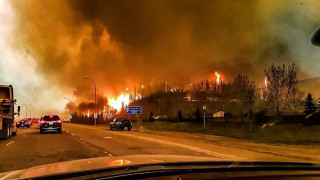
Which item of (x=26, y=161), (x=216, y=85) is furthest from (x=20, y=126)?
(x=216, y=85)

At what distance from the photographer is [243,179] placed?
3.18 metres

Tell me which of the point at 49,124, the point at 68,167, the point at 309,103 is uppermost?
the point at 309,103

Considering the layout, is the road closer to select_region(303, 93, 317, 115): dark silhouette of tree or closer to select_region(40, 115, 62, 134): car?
select_region(40, 115, 62, 134): car

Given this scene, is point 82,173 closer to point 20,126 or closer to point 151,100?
point 20,126

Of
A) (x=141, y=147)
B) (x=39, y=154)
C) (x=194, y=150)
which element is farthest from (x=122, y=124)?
(x=39, y=154)

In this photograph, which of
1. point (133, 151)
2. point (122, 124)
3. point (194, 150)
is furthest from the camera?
point (122, 124)

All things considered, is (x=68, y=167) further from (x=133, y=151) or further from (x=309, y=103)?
(x=309, y=103)

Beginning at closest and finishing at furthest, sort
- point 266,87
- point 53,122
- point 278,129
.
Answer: point 53,122, point 278,129, point 266,87

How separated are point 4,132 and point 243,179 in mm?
26160

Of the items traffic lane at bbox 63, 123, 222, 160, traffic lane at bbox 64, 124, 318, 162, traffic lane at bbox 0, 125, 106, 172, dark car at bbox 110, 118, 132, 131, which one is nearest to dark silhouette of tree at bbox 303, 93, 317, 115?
dark car at bbox 110, 118, 132, 131

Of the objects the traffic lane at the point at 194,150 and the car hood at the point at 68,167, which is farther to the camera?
the traffic lane at the point at 194,150

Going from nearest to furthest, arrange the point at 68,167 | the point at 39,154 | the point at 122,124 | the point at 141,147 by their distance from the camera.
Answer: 1. the point at 68,167
2. the point at 39,154
3. the point at 141,147
4. the point at 122,124

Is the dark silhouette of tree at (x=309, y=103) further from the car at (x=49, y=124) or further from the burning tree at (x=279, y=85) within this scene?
the car at (x=49, y=124)

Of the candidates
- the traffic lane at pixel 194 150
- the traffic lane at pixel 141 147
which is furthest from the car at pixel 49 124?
the traffic lane at pixel 194 150
